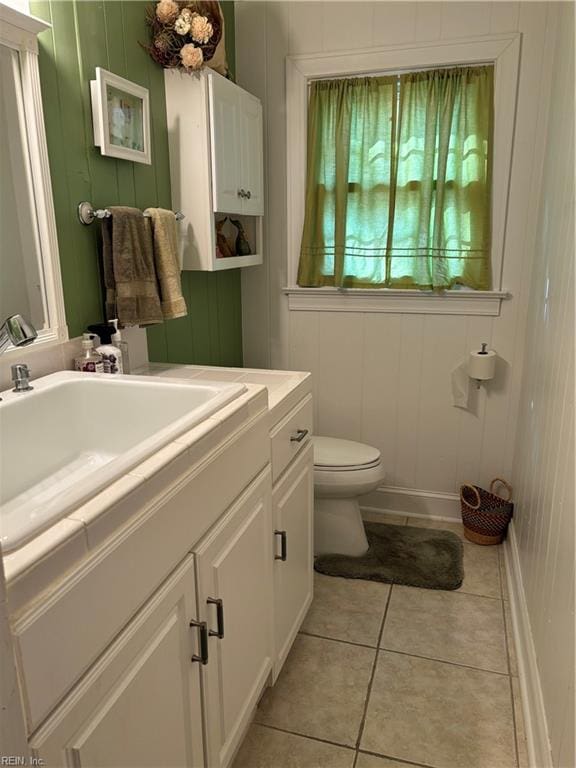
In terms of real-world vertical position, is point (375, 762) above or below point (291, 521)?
below

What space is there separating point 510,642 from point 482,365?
106cm

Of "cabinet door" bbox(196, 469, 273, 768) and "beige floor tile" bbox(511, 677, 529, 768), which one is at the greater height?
"cabinet door" bbox(196, 469, 273, 768)

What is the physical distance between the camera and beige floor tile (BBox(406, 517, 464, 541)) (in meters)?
2.64

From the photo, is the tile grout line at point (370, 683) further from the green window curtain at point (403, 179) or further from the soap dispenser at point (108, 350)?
the green window curtain at point (403, 179)

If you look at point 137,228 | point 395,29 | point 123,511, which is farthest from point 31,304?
point 395,29

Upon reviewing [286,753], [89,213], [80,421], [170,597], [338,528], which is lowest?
[286,753]

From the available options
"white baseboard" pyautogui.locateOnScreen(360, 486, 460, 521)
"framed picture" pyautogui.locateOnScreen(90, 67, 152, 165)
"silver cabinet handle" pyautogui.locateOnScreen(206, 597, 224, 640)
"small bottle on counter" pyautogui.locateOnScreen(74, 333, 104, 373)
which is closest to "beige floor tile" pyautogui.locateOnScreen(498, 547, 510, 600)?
"white baseboard" pyautogui.locateOnScreen(360, 486, 460, 521)

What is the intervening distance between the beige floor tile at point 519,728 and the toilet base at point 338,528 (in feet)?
2.63

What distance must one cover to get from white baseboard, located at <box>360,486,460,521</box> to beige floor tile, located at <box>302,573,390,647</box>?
601 mm

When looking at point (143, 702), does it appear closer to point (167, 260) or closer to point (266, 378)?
point (266, 378)

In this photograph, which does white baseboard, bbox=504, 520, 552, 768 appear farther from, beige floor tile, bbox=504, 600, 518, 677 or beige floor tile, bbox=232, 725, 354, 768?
beige floor tile, bbox=232, 725, 354, 768

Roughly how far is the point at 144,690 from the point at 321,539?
5.02 ft

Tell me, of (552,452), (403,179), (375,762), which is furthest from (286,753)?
(403,179)

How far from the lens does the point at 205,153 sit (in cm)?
193
